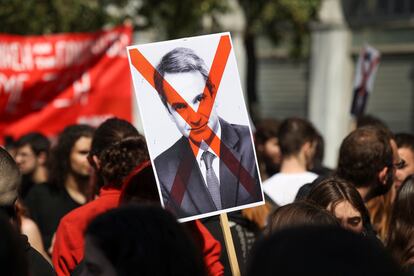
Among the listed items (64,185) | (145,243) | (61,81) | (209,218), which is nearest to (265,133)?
(64,185)

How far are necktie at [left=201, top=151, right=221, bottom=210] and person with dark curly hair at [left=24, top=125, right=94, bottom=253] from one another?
2.53 m

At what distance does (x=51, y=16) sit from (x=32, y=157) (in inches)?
202

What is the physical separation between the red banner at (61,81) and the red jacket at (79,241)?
5117 mm

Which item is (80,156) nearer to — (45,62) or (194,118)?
(194,118)

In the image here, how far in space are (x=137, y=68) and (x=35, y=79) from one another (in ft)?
19.2

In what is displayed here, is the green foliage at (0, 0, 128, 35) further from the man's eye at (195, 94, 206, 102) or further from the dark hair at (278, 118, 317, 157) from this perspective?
the man's eye at (195, 94, 206, 102)

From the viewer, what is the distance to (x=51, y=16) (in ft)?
41.3

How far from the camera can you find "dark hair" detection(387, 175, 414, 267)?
12.7 ft

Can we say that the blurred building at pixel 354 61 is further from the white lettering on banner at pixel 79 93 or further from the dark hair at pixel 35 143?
the dark hair at pixel 35 143

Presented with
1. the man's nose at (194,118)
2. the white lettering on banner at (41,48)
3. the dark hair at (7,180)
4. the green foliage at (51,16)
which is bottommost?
the dark hair at (7,180)

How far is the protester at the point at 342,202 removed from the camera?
4043mm

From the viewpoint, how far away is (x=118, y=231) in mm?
Result: 2240

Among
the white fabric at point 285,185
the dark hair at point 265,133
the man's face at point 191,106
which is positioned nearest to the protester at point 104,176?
the man's face at point 191,106

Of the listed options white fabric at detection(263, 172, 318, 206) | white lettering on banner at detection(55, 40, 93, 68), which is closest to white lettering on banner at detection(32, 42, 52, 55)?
white lettering on banner at detection(55, 40, 93, 68)
